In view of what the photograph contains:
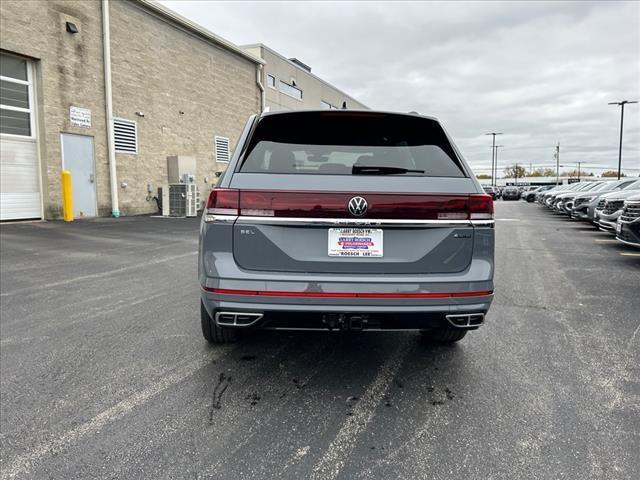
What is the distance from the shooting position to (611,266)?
24.8ft

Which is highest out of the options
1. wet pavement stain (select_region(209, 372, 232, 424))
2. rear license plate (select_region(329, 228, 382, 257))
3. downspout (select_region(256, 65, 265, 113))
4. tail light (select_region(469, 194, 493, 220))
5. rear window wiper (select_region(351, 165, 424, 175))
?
downspout (select_region(256, 65, 265, 113))

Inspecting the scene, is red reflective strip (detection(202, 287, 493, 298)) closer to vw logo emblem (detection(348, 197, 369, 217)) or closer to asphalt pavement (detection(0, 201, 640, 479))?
vw logo emblem (detection(348, 197, 369, 217))

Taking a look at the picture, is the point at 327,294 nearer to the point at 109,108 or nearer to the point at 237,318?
the point at 237,318

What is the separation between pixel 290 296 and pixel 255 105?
23921 mm

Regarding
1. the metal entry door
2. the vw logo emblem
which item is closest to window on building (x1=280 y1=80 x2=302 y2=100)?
the metal entry door

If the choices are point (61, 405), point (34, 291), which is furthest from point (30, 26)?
point (61, 405)

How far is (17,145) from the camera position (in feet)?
45.0

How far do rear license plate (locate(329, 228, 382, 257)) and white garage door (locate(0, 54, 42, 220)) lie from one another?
14.2 meters

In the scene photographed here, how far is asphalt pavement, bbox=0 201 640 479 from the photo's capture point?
2199mm

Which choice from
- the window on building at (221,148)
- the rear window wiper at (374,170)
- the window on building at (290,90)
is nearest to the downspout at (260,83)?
the window on building at (221,148)

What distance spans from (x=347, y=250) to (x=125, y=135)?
16679 millimetres

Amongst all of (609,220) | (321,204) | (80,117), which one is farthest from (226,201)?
(80,117)

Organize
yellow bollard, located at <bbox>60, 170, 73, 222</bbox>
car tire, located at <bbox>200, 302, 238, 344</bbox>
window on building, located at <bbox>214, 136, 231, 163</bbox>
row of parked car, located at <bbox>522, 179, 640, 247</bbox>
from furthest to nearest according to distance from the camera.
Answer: window on building, located at <bbox>214, 136, 231, 163</bbox>
yellow bollard, located at <bbox>60, 170, 73, 222</bbox>
row of parked car, located at <bbox>522, 179, 640, 247</bbox>
car tire, located at <bbox>200, 302, 238, 344</bbox>

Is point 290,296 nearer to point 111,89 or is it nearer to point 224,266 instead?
point 224,266
